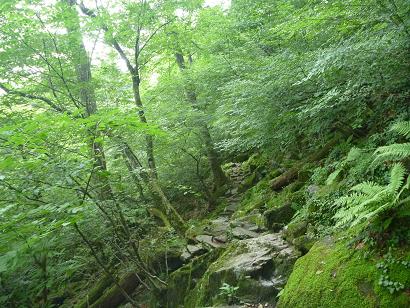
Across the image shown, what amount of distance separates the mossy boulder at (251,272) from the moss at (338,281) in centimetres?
58

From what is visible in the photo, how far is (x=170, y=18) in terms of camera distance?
1020 centimetres

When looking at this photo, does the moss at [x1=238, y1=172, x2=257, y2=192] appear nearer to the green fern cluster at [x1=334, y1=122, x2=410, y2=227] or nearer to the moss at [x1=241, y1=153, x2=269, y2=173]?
the moss at [x1=241, y1=153, x2=269, y2=173]

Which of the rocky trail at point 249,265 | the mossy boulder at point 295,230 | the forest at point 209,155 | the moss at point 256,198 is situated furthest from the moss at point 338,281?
the moss at point 256,198

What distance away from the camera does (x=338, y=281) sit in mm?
3580

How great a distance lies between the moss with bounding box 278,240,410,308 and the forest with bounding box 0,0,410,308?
0.02 m

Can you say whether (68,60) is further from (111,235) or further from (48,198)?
(111,235)

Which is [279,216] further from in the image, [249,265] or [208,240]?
[249,265]

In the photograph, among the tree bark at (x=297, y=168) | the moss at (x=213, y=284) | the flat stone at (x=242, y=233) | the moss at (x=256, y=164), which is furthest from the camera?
the moss at (x=256, y=164)

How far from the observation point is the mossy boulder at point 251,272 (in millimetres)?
4840

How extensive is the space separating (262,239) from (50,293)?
6801 mm

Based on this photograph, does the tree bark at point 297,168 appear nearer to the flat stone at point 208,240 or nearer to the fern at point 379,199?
the flat stone at point 208,240

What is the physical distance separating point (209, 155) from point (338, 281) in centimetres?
893

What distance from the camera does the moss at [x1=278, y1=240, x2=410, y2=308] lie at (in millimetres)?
3145

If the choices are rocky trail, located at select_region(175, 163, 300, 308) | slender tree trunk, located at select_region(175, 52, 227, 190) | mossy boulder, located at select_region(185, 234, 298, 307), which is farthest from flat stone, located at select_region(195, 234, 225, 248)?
slender tree trunk, located at select_region(175, 52, 227, 190)
